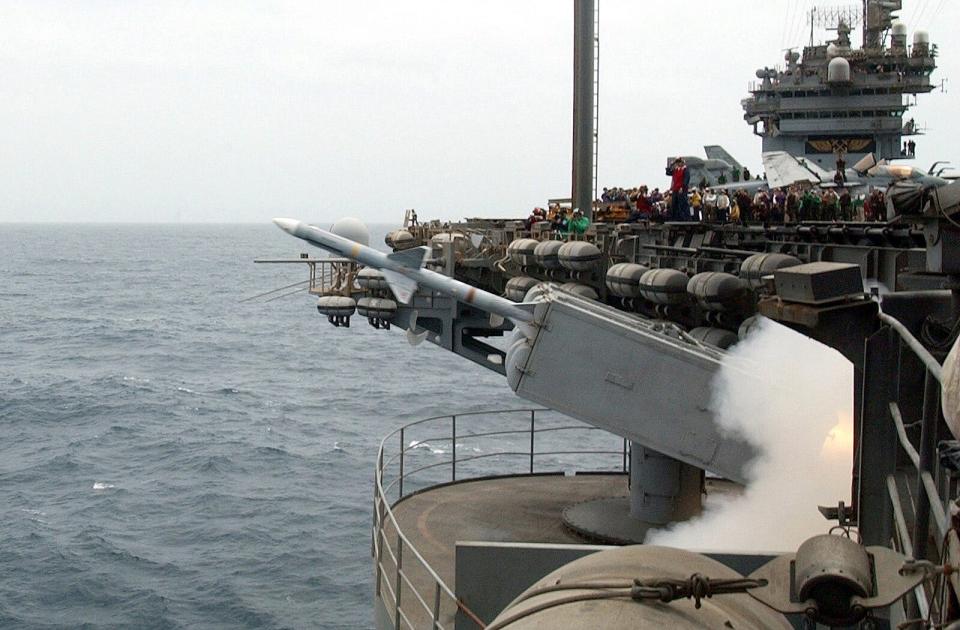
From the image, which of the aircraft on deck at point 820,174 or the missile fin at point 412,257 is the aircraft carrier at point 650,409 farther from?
the aircraft on deck at point 820,174

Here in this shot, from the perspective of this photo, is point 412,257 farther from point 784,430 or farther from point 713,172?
point 713,172

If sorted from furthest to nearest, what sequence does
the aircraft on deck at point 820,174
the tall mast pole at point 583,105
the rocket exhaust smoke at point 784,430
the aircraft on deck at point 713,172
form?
the aircraft on deck at point 713,172 < the aircraft on deck at point 820,174 < the tall mast pole at point 583,105 < the rocket exhaust smoke at point 784,430

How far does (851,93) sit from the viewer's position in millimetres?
45906

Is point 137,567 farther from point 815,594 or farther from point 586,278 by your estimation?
point 815,594

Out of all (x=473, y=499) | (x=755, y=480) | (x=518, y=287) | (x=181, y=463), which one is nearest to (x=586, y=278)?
(x=518, y=287)

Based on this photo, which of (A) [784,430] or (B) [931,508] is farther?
(A) [784,430]

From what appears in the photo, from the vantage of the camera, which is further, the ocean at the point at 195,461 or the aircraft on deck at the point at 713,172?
the aircraft on deck at the point at 713,172

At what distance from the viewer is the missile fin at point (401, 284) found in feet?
74.3

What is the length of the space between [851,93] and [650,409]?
32429mm

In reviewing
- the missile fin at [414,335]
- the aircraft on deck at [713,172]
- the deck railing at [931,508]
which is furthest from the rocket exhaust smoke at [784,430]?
the aircraft on deck at [713,172]

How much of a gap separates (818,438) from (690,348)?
8.19ft

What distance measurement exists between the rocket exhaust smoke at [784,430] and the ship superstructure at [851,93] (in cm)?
3109

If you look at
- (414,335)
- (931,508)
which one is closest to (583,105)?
(414,335)

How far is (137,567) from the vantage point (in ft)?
92.4
